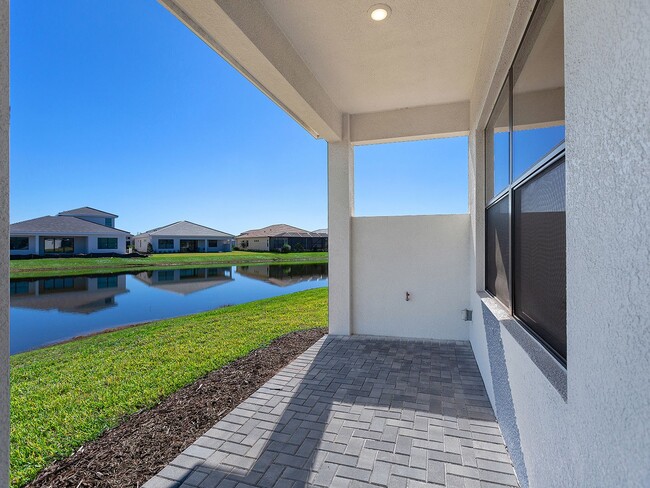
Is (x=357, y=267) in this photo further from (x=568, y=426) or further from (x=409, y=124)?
(x=568, y=426)

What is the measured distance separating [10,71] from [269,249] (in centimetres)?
4440

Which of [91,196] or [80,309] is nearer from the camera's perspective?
[80,309]

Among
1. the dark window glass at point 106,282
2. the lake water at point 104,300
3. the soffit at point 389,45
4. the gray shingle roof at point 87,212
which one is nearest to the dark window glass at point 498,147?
the soffit at point 389,45

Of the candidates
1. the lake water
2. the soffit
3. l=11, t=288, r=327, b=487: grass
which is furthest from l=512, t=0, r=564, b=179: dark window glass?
the lake water

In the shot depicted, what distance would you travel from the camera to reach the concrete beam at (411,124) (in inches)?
186

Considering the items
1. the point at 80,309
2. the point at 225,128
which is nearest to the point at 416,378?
the point at 80,309

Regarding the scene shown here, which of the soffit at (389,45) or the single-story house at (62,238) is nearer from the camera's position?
the soffit at (389,45)

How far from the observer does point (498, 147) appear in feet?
10.5

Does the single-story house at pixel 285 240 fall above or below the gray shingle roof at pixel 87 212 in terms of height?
below

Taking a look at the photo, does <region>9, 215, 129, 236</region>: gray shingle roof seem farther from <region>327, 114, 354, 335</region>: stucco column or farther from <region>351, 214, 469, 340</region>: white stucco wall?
<region>351, 214, 469, 340</region>: white stucco wall

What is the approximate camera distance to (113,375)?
3.99 m

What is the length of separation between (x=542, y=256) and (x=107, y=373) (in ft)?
16.1

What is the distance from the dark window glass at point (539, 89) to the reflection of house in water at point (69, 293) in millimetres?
11915

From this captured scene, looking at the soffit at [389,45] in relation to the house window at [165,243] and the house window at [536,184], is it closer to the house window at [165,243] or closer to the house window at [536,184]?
the house window at [536,184]
